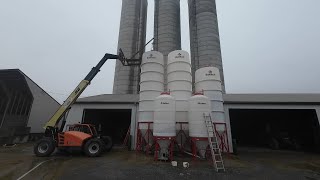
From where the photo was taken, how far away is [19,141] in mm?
17812

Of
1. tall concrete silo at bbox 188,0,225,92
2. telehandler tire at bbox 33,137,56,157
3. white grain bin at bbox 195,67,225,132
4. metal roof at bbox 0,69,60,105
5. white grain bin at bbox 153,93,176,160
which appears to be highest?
tall concrete silo at bbox 188,0,225,92

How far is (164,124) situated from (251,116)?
1654 cm

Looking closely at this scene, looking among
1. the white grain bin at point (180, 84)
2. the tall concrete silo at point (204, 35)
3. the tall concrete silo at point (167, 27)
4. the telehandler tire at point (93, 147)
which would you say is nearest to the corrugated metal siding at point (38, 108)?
the telehandler tire at point (93, 147)

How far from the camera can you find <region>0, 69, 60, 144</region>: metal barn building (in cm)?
1769

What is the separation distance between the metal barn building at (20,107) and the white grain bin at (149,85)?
12.2m

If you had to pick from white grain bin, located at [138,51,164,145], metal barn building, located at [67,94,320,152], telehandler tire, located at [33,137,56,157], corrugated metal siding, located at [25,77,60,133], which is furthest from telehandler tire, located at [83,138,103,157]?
corrugated metal siding, located at [25,77,60,133]

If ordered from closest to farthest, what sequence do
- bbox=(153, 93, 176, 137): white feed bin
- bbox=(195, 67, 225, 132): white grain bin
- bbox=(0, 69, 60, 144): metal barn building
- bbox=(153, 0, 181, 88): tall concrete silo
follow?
bbox=(153, 93, 176, 137): white feed bin, bbox=(195, 67, 225, 132): white grain bin, bbox=(0, 69, 60, 144): metal barn building, bbox=(153, 0, 181, 88): tall concrete silo

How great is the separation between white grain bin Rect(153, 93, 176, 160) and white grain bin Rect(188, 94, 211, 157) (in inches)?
39.2

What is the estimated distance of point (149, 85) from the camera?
12.2 meters

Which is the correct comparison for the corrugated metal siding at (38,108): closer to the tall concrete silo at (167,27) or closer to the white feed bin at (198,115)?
the tall concrete silo at (167,27)

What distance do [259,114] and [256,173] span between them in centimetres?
1601

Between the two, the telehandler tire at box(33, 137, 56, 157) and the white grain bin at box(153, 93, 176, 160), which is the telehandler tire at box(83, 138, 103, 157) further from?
the white grain bin at box(153, 93, 176, 160)

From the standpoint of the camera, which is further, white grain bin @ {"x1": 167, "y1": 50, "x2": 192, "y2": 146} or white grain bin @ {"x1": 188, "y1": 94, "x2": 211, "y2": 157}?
white grain bin @ {"x1": 167, "y1": 50, "x2": 192, "y2": 146}

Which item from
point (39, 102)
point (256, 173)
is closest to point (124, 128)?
point (39, 102)
